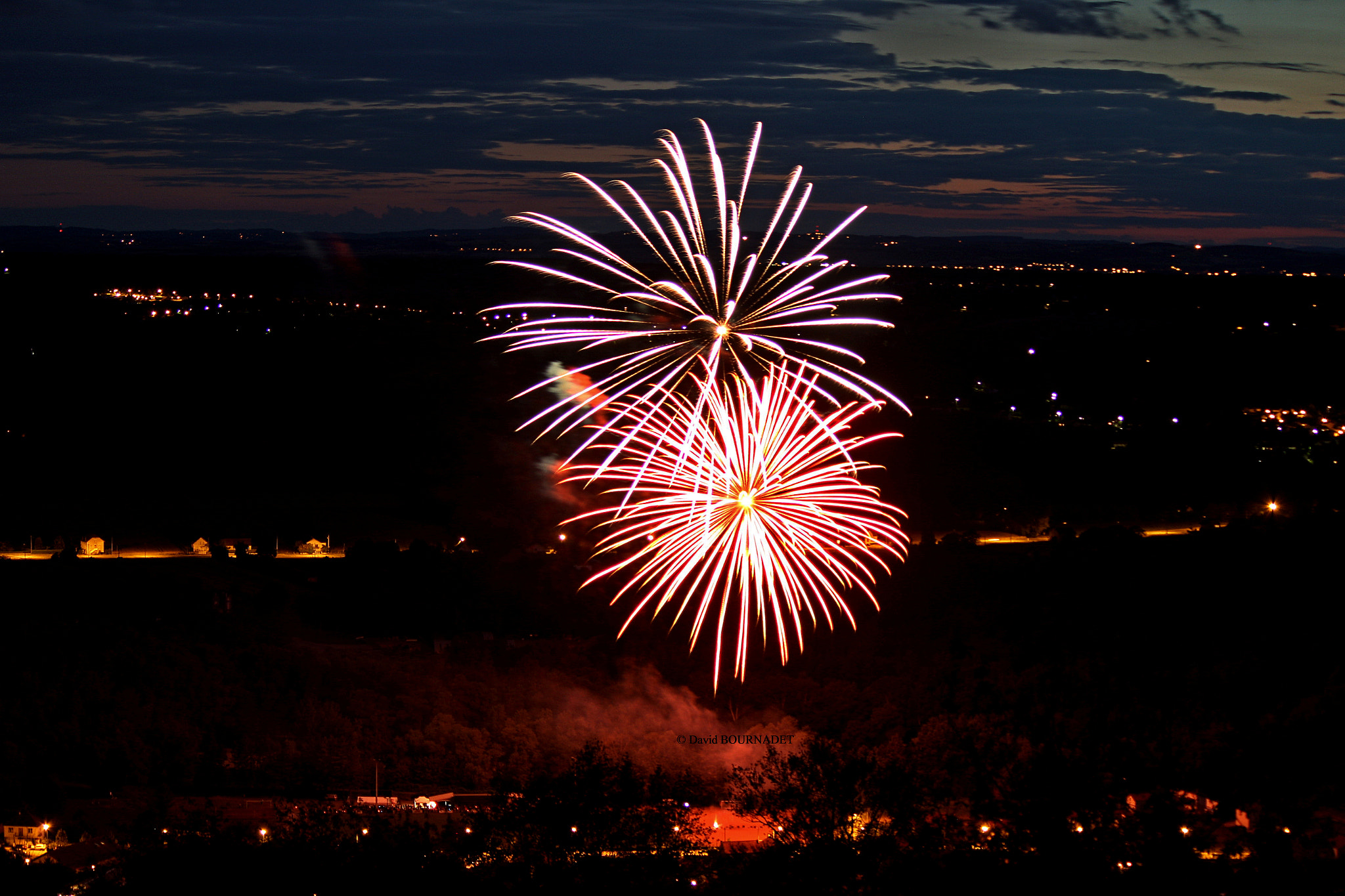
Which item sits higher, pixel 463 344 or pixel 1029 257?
pixel 1029 257

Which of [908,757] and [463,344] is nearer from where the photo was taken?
[908,757]

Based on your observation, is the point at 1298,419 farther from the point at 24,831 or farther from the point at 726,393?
the point at 24,831

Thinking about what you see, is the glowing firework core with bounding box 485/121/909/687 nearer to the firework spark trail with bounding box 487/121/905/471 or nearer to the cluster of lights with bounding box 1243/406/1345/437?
the firework spark trail with bounding box 487/121/905/471

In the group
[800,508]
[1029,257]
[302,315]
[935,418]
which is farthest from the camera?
[1029,257]

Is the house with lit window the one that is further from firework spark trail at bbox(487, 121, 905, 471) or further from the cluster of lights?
the cluster of lights

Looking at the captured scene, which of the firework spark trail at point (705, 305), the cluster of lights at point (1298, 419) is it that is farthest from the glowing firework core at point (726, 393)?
the cluster of lights at point (1298, 419)

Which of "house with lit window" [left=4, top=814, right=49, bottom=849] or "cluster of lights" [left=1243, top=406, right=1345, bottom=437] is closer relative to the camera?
"house with lit window" [left=4, top=814, right=49, bottom=849]

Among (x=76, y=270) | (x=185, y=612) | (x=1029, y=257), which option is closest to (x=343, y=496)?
(x=185, y=612)

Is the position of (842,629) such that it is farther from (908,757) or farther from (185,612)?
(185,612)

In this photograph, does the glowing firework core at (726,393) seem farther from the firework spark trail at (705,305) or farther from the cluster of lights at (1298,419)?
the cluster of lights at (1298,419)

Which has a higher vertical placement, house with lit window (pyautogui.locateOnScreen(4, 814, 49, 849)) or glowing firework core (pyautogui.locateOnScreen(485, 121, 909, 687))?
glowing firework core (pyautogui.locateOnScreen(485, 121, 909, 687))

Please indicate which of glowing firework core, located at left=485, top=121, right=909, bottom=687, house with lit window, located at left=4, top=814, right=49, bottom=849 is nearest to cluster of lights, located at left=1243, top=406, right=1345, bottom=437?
glowing firework core, located at left=485, top=121, right=909, bottom=687
